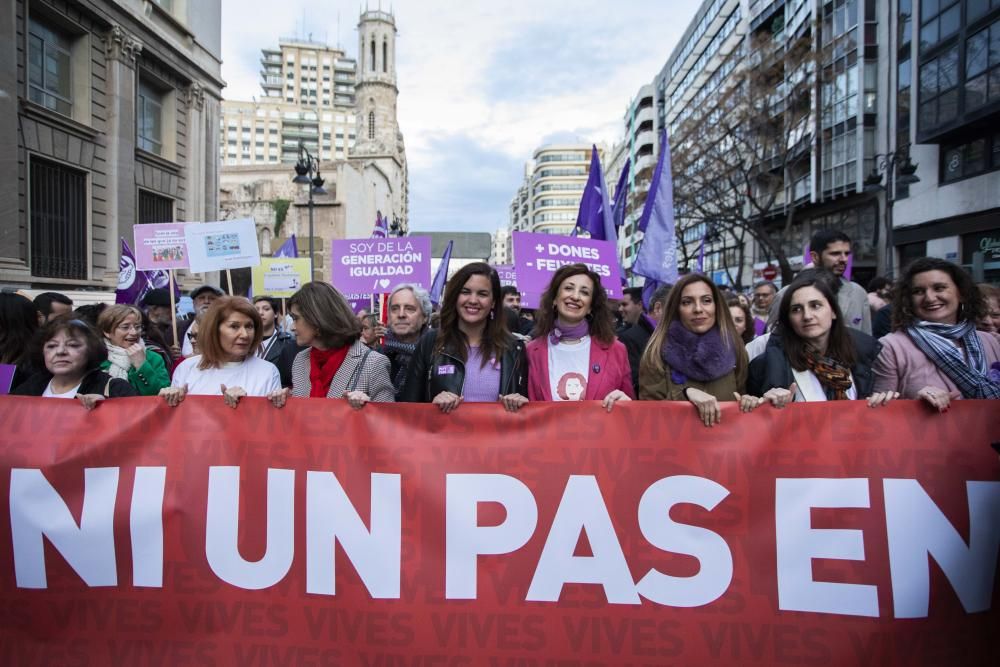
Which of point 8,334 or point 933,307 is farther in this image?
point 8,334

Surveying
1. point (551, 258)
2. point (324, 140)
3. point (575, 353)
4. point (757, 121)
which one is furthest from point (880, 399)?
point (324, 140)

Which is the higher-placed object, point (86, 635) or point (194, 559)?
point (194, 559)

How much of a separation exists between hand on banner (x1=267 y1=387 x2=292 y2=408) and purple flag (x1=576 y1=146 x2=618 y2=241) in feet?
15.5

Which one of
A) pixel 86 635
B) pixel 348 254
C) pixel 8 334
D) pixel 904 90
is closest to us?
pixel 86 635

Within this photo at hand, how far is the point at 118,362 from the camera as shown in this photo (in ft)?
14.1

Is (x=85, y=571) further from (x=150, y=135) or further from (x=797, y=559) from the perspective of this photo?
(x=150, y=135)

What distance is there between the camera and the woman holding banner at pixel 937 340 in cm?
310

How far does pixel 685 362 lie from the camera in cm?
319

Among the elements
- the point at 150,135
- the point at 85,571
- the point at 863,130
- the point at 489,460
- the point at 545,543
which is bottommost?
the point at 85,571

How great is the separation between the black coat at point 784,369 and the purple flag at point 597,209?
3927 millimetres

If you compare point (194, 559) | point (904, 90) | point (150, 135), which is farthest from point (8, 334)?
point (904, 90)

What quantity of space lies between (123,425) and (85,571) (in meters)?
0.65

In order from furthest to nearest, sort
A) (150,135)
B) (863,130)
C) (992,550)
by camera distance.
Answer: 1. (863,130)
2. (150,135)
3. (992,550)

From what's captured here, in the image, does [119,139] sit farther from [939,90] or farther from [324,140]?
[324,140]
